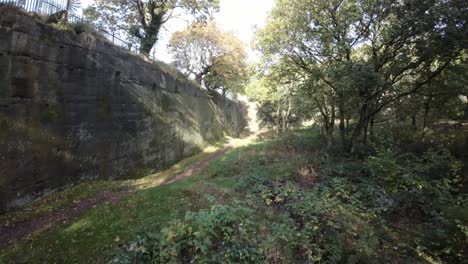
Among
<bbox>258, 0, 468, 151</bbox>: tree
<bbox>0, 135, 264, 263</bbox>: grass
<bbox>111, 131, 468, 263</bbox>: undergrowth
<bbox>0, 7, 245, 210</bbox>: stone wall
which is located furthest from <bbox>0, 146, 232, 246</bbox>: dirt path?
<bbox>258, 0, 468, 151</bbox>: tree

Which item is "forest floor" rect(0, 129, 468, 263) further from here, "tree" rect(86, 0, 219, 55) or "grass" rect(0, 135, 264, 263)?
"tree" rect(86, 0, 219, 55)

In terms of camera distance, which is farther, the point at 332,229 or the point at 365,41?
the point at 365,41

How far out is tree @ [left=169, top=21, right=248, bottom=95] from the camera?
84.4 ft

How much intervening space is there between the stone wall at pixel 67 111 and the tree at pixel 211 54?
12.7 meters

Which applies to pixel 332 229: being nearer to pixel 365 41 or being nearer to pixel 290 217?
pixel 290 217

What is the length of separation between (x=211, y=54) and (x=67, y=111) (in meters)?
19.6

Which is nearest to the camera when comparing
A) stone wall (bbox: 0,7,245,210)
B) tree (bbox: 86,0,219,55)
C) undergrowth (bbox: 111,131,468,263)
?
undergrowth (bbox: 111,131,468,263)

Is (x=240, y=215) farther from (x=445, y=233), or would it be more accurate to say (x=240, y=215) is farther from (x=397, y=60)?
(x=397, y=60)

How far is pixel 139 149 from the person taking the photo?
12.4 metres

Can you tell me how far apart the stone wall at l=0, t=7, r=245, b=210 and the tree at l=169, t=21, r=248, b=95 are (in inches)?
499

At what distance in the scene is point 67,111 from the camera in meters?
8.44

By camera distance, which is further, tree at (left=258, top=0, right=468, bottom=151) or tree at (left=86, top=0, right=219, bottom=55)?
tree at (left=86, top=0, right=219, bottom=55)

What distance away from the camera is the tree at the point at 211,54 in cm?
2572

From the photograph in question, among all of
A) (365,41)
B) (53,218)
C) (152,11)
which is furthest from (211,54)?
(53,218)
